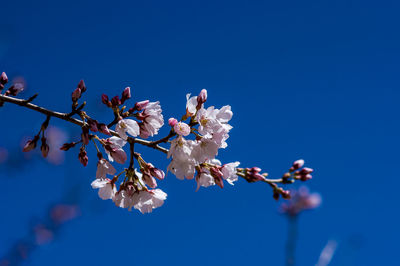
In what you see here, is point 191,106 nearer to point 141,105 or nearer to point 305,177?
point 141,105

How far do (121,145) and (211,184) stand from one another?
0.50m

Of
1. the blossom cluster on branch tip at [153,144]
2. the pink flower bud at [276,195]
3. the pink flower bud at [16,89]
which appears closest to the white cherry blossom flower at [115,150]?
the blossom cluster on branch tip at [153,144]

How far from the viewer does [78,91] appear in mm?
1869

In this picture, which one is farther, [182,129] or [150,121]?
[150,121]

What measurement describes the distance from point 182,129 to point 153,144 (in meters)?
0.17

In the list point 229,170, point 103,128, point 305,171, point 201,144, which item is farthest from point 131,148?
point 305,171

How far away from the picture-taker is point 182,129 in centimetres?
181

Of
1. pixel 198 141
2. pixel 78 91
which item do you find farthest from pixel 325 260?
pixel 78 91

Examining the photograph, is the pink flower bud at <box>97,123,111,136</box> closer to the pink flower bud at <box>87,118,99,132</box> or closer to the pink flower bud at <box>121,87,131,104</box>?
the pink flower bud at <box>87,118,99,132</box>

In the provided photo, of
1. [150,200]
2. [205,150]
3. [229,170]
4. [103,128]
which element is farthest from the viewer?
[150,200]

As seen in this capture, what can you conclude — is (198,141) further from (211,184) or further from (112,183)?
(112,183)

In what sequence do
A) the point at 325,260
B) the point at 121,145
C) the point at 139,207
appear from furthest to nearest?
the point at 325,260 < the point at 139,207 < the point at 121,145

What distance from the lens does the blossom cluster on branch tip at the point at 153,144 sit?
1.82m

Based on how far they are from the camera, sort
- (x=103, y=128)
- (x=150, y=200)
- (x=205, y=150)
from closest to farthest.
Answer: (x=103, y=128), (x=205, y=150), (x=150, y=200)
